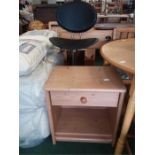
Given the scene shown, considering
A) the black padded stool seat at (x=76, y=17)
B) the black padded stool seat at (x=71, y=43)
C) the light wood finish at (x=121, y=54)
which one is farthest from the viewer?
the black padded stool seat at (x=76, y=17)

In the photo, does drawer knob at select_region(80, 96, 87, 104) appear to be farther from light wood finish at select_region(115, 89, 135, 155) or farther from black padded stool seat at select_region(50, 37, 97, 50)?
A: black padded stool seat at select_region(50, 37, 97, 50)

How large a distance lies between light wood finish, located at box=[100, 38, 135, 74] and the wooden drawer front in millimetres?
225

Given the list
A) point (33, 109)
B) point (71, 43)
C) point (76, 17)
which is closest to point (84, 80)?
point (33, 109)

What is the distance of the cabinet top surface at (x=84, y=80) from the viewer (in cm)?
109

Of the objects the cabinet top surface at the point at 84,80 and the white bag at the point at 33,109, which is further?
the white bag at the point at 33,109

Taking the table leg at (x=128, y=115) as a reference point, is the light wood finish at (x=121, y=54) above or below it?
above

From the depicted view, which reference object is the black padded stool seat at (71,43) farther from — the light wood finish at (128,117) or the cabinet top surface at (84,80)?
the light wood finish at (128,117)

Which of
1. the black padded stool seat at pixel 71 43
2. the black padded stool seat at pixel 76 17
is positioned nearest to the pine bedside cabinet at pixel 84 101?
the black padded stool seat at pixel 71 43

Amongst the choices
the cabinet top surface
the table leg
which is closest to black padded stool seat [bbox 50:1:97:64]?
the cabinet top surface

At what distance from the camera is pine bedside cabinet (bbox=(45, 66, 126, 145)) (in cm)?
110

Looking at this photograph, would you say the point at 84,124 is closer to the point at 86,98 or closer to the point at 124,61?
the point at 86,98
